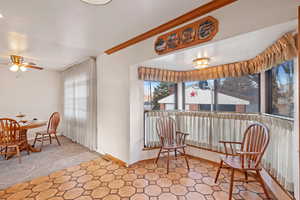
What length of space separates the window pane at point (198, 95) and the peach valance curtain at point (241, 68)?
0.82 feet

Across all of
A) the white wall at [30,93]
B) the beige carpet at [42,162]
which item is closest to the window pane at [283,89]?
the beige carpet at [42,162]

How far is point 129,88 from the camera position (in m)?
2.60

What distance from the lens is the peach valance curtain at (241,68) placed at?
144 cm

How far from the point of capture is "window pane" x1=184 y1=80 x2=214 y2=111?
3159 mm

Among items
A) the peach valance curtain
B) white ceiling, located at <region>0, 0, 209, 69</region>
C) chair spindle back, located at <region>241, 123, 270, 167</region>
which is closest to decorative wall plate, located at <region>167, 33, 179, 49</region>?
white ceiling, located at <region>0, 0, 209, 69</region>

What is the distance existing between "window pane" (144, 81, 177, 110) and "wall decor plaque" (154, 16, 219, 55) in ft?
4.00

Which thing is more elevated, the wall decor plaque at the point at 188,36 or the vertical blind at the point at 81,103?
the wall decor plaque at the point at 188,36

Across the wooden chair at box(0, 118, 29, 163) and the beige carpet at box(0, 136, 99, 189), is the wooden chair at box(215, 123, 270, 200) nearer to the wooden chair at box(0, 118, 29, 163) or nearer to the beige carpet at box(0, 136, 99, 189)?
the beige carpet at box(0, 136, 99, 189)

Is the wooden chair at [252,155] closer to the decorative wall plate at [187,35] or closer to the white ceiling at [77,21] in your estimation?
the decorative wall plate at [187,35]

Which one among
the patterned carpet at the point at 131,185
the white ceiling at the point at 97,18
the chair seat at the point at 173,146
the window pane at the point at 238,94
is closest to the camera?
the white ceiling at the point at 97,18

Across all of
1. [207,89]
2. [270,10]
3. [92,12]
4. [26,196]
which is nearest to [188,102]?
[207,89]

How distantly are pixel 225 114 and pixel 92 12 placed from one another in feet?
9.14

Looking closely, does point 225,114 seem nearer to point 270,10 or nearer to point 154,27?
point 270,10

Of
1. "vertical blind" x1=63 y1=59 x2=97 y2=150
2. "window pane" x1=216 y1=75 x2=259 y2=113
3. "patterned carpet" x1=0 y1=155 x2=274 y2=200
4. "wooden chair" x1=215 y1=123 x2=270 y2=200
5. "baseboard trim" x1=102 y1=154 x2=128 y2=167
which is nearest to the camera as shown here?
"wooden chair" x1=215 y1=123 x2=270 y2=200
